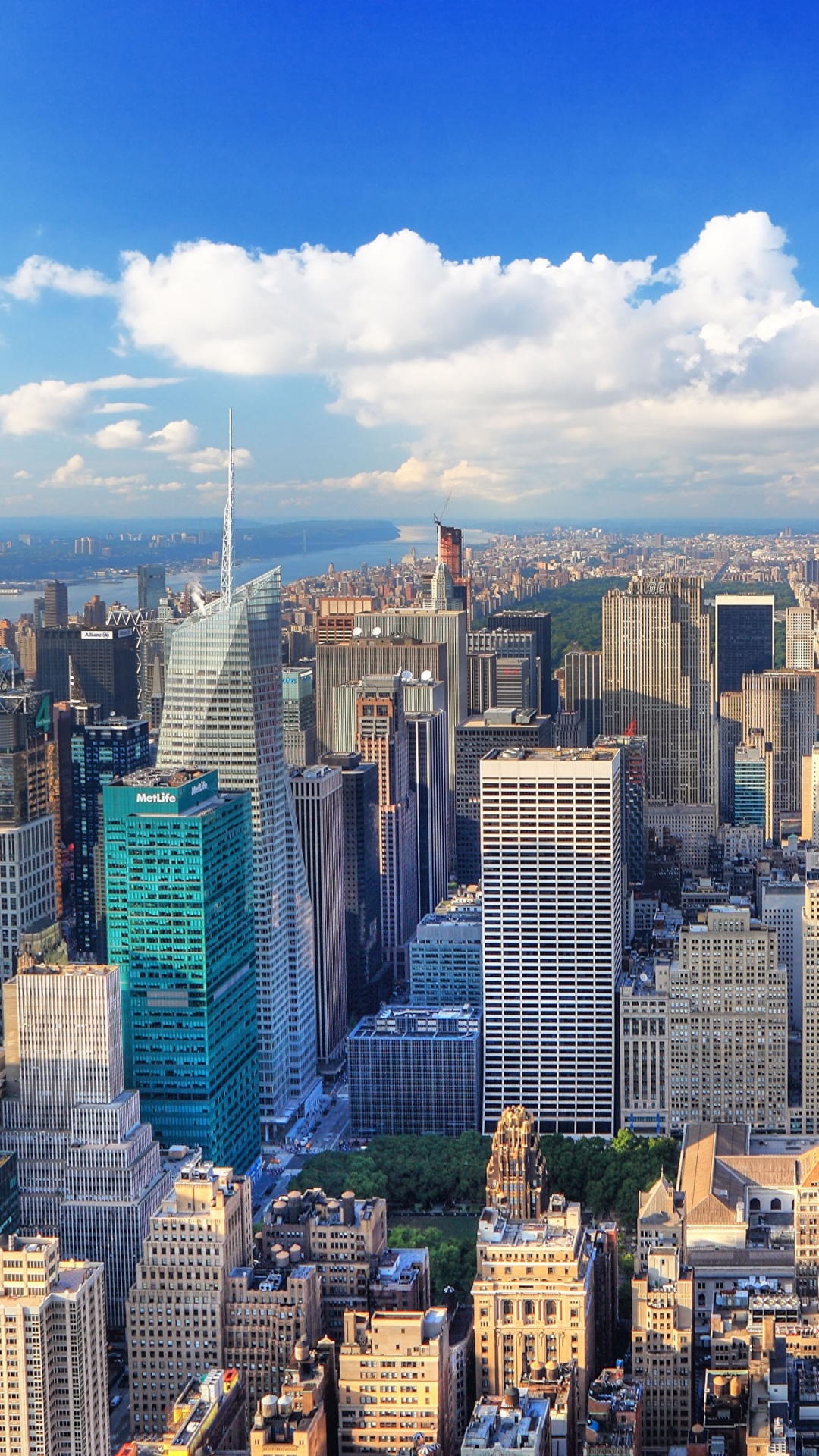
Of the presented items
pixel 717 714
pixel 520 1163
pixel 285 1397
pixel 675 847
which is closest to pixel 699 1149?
pixel 520 1163

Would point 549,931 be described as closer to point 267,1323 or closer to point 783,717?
point 267,1323

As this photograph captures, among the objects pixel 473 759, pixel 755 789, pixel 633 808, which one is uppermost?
pixel 473 759

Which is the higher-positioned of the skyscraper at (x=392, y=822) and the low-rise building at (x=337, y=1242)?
the skyscraper at (x=392, y=822)

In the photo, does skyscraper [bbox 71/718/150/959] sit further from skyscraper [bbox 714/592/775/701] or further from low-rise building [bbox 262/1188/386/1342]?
skyscraper [bbox 714/592/775/701]

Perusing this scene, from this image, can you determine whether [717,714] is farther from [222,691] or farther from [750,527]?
[222,691]

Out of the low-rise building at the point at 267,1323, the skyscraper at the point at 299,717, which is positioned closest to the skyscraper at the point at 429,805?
the skyscraper at the point at 299,717

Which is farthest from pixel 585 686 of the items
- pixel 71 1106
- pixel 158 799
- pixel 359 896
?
pixel 71 1106

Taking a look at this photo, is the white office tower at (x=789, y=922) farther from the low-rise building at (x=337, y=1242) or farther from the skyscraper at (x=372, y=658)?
the skyscraper at (x=372, y=658)
